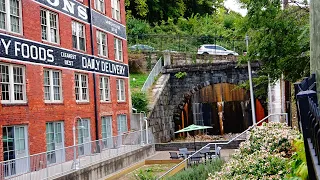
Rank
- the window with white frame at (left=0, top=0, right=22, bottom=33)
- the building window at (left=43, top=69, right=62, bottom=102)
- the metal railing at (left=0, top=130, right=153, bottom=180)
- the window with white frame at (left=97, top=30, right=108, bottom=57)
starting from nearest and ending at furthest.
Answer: the metal railing at (left=0, top=130, right=153, bottom=180) < the window with white frame at (left=0, top=0, right=22, bottom=33) < the building window at (left=43, top=69, right=62, bottom=102) < the window with white frame at (left=97, top=30, right=108, bottom=57)

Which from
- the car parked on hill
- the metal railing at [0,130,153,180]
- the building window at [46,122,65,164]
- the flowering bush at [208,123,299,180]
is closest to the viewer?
the flowering bush at [208,123,299,180]

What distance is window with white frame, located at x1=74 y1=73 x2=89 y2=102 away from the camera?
23.0m

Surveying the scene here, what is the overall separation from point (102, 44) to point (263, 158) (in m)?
19.6

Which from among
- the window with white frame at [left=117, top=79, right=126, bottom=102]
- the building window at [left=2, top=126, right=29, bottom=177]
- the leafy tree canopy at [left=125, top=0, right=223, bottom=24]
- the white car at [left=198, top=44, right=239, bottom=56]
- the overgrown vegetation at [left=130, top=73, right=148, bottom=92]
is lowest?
the building window at [left=2, top=126, right=29, bottom=177]

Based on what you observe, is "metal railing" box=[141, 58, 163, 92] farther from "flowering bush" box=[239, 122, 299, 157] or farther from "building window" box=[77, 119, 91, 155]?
"flowering bush" box=[239, 122, 299, 157]

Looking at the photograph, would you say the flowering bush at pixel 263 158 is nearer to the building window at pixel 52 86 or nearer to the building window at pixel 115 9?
the building window at pixel 52 86

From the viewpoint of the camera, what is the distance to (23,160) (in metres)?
16.3

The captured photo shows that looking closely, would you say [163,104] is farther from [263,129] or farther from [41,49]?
[263,129]

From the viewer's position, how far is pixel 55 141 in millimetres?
20125

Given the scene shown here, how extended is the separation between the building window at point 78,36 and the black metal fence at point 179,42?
19919mm

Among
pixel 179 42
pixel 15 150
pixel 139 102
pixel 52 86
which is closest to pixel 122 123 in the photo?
pixel 139 102

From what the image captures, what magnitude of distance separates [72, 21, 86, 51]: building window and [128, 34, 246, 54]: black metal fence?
19919mm

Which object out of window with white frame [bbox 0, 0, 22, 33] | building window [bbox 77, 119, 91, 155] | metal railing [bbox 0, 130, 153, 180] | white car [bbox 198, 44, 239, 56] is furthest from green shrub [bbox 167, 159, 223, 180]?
white car [bbox 198, 44, 239, 56]

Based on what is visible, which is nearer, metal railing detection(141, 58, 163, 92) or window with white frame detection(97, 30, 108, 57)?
window with white frame detection(97, 30, 108, 57)
